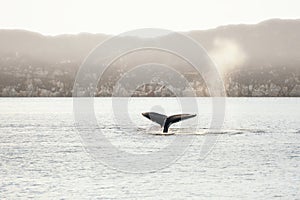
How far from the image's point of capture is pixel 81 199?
4462cm

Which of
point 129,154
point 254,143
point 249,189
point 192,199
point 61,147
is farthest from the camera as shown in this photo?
point 254,143

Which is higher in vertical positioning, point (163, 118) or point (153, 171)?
point (163, 118)

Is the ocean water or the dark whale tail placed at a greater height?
the dark whale tail

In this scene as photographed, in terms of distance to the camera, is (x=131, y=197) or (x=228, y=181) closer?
(x=131, y=197)

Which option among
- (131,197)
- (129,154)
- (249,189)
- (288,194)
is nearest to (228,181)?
(249,189)

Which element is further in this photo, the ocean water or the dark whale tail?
the dark whale tail

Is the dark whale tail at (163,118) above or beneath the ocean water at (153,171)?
above

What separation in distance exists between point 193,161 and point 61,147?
24896 mm

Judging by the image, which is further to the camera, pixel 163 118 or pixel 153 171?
pixel 163 118

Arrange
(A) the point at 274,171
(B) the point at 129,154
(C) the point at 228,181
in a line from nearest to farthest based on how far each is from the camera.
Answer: (C) the point at 228,181 < (A) the point at 274,171 < (B) the point at 129,154

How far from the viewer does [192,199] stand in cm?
4447

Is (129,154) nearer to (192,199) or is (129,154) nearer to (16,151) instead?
(16,151)

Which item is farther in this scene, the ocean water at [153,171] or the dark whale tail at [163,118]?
the dark whale tail at [163,118]

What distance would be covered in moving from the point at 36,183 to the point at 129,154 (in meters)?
25.8
